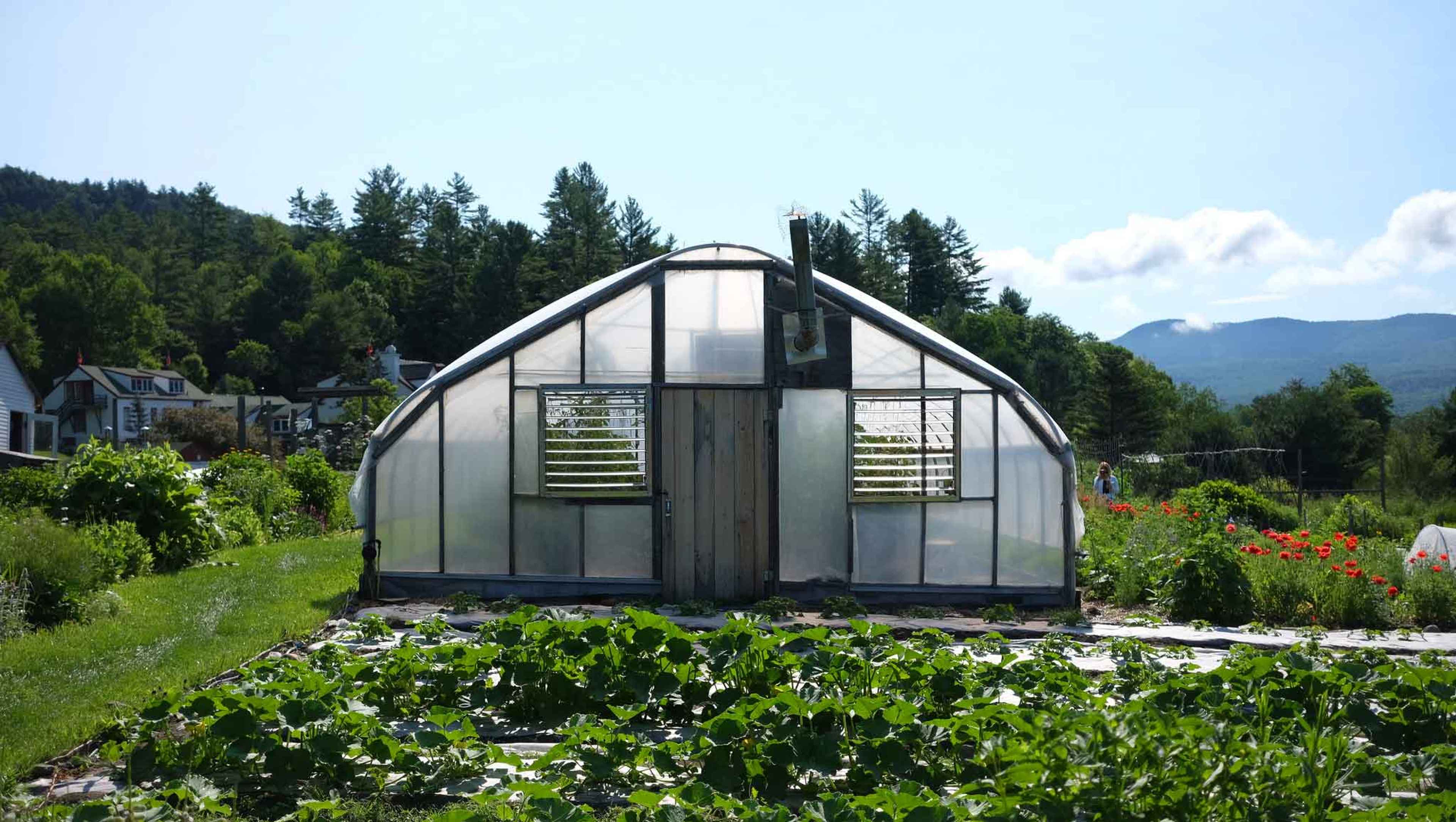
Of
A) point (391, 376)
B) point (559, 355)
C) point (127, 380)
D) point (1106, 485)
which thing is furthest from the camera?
point (127, 380)

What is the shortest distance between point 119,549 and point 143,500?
3.57 ft

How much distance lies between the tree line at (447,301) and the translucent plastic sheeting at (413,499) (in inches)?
1400

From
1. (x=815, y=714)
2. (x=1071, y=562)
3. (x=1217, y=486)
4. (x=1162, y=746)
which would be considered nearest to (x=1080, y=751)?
(x=1162, y=746)

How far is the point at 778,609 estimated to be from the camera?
8.74 m

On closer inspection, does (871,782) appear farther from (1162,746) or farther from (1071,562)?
(1071,562)

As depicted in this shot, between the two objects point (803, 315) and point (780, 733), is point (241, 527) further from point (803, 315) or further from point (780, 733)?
point (780, 733)

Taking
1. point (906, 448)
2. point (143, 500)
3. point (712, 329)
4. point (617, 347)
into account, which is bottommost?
point (143, 500)

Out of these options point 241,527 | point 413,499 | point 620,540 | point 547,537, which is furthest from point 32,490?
point 620,540

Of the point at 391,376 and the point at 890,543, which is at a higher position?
the point at 391,376

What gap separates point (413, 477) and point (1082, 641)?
5710 mm

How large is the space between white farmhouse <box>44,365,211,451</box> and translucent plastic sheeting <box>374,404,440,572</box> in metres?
44.6

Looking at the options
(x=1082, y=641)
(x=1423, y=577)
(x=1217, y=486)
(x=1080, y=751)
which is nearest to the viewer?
(x=1080, y=751)

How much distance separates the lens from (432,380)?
949cm

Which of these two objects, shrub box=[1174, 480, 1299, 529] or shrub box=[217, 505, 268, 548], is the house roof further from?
shrub box=[1174, 480, 1299, 529]
